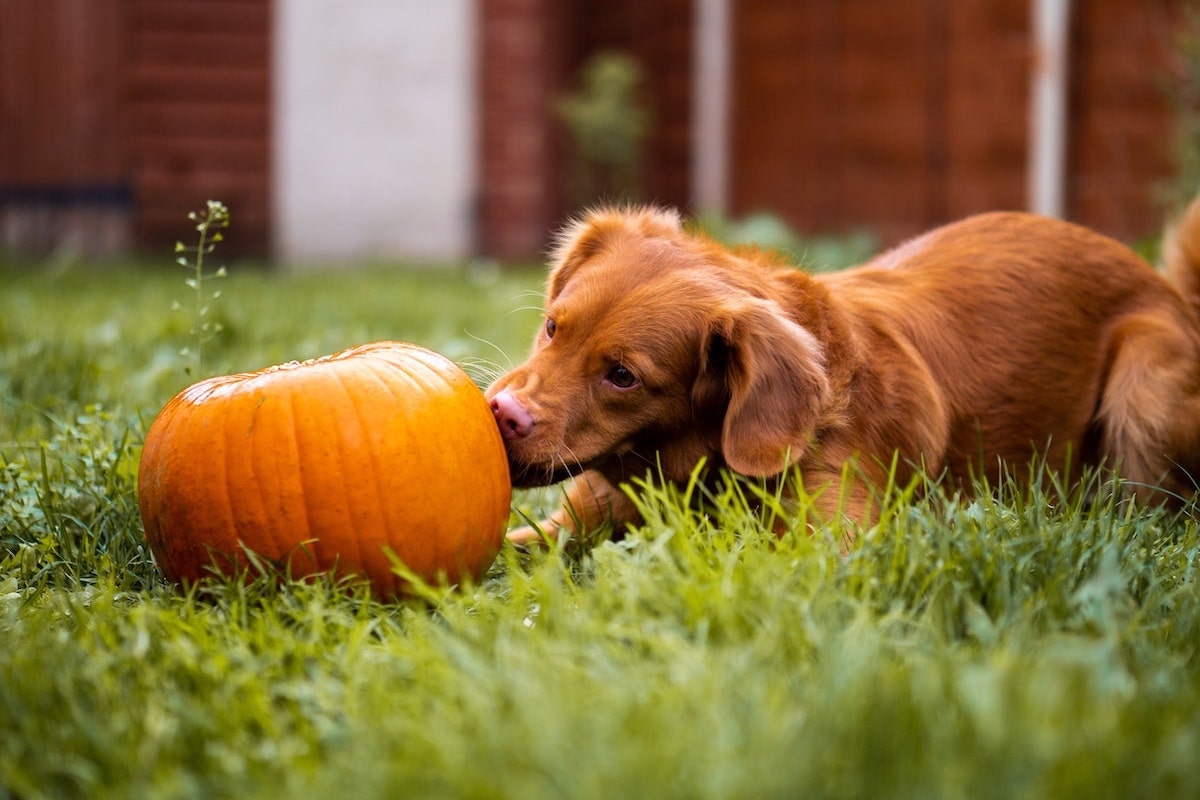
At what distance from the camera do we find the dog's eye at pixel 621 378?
8.55ft

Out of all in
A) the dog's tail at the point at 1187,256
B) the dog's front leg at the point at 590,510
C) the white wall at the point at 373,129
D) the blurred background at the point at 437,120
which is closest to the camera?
the dog's front leg at the point at 590,510

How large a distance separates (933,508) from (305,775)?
Answer: 5.44 feet

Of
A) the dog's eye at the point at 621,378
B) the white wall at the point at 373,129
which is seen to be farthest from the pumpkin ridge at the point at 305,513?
the white wall at the point at 373,129

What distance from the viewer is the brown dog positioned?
2.57m

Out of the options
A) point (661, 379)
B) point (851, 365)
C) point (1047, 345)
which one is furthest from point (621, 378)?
point (1047, 345)

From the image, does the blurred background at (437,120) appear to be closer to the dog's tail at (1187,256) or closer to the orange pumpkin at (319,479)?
the dog's tail at (1187,256)

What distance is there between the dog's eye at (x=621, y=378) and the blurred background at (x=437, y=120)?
7.56 meters

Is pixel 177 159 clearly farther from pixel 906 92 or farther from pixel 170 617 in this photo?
pixel 170 617

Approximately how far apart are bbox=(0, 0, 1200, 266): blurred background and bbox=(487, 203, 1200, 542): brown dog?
22.8 ft

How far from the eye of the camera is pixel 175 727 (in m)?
1.64

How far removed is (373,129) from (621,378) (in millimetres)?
8965

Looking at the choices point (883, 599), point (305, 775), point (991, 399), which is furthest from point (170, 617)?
point (991, 399)

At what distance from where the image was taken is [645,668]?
1.66 metres

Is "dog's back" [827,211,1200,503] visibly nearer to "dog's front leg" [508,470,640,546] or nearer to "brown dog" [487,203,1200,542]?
"brown dog" [487,203,1200,542]
